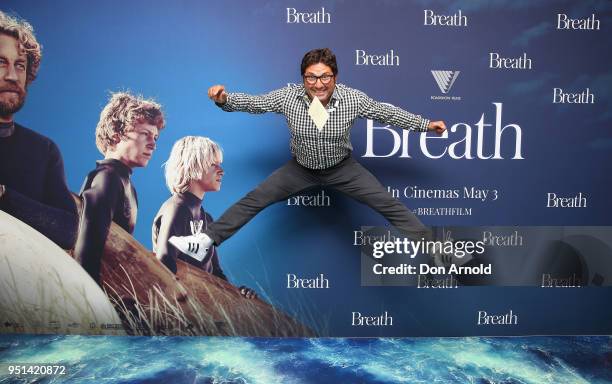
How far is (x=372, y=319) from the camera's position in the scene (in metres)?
3.12

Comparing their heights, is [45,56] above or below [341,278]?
above

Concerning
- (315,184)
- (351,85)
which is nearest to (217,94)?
(315,184)

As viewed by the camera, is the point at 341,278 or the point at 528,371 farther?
the point at 341,278

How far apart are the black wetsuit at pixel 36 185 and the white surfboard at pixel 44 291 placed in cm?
7

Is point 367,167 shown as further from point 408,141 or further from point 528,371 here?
point 528,371

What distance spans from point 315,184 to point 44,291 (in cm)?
194

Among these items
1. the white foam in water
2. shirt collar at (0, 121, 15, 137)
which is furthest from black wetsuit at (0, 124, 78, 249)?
the white foam in water

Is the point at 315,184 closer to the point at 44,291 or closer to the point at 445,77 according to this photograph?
the point at 445,77

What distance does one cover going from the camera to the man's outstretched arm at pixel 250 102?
241 centimetres

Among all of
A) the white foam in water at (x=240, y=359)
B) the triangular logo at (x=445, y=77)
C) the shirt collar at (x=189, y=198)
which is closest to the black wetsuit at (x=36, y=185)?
the shirt collar at (x=189, y=198)

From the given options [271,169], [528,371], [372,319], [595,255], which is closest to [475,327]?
[528,371]

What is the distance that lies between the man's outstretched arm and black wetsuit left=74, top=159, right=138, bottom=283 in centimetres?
95

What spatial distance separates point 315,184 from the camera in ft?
8.59

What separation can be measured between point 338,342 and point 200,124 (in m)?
1.65
